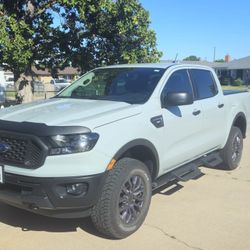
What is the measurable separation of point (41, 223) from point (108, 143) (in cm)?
151

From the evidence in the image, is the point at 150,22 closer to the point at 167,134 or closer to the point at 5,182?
the point at 167,134

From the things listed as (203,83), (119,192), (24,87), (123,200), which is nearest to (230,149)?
(203,83)

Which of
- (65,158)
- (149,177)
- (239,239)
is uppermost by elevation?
(65,158)

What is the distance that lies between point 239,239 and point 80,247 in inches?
66.5

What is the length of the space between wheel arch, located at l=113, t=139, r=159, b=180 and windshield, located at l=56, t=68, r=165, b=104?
1.79 feet

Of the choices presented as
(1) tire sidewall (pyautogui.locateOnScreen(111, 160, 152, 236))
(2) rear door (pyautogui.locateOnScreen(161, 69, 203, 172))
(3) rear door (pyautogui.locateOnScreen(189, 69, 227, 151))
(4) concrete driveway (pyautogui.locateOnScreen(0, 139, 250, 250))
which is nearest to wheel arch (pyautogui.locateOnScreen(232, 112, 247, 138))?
(3) rear door (pyautogui.locateOnScreen(189, 69, 227, 151))

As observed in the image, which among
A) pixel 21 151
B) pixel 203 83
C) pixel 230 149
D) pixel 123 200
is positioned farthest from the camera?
pixel 230 149

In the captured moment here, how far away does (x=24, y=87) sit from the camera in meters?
13.1

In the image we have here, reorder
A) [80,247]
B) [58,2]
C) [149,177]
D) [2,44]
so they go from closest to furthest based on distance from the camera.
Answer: [80,247] < [149,177] < [2,44] < [58,2]

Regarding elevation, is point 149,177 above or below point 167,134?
below

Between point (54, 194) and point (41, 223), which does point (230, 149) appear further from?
point (54, 194)

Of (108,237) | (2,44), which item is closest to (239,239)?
(108,237)

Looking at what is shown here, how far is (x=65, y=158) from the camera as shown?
4094 millimetres

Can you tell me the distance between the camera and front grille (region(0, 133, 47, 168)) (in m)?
4.12
